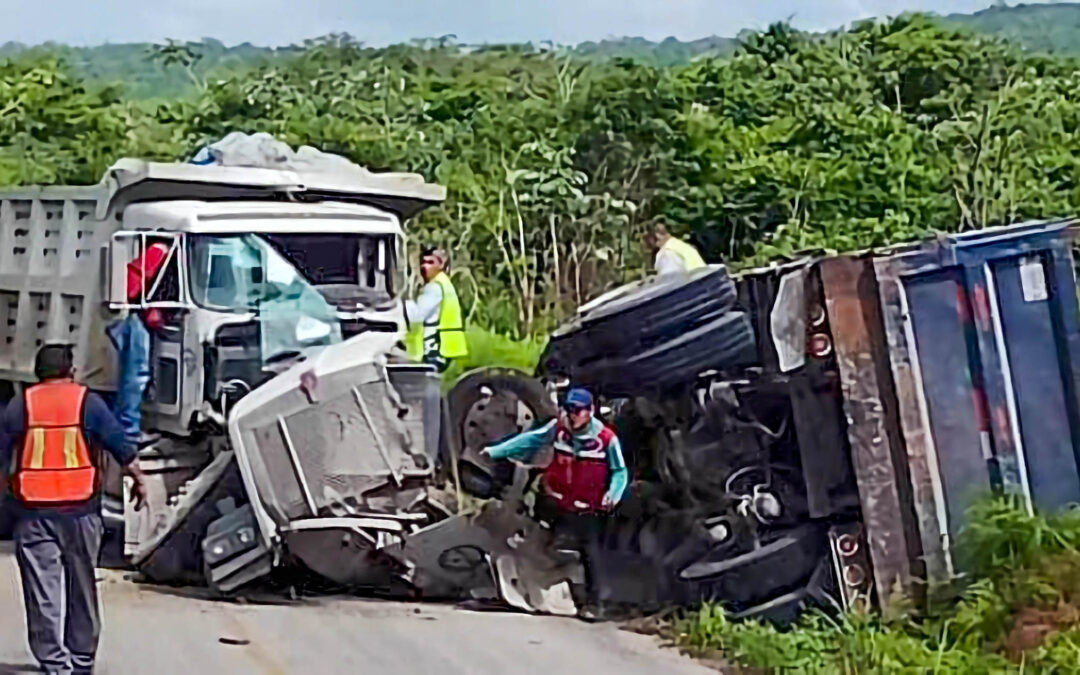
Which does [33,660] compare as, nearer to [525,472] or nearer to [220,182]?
[525,472]

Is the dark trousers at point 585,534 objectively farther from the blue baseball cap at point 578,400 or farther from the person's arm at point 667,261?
the person's arm at point 667,261

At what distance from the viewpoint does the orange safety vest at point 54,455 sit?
7.12 meters

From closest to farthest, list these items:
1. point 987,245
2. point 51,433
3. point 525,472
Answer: point 51,433
point 987,245
point 525,472

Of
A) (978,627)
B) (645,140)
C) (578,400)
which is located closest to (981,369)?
(978,627)

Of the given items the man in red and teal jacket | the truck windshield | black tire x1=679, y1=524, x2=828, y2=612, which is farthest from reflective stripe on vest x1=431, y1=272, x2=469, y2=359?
black tire x1=679, y1=524, x2=828, y2=612

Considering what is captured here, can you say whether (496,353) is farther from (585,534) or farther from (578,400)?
(578,400)

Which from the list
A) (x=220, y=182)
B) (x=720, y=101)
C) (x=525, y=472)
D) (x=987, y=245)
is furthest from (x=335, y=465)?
(x=720, y=101)

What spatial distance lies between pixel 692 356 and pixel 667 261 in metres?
2.69

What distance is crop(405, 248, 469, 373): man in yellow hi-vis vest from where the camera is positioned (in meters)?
11.9

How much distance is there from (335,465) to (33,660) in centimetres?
205

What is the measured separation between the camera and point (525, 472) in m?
9.41

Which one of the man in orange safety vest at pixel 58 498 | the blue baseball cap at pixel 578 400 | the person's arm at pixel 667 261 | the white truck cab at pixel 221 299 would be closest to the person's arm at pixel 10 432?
the man in orange safety vest at pixel 58 498

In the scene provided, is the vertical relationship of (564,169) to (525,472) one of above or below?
above

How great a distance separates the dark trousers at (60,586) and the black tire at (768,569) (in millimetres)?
3040
